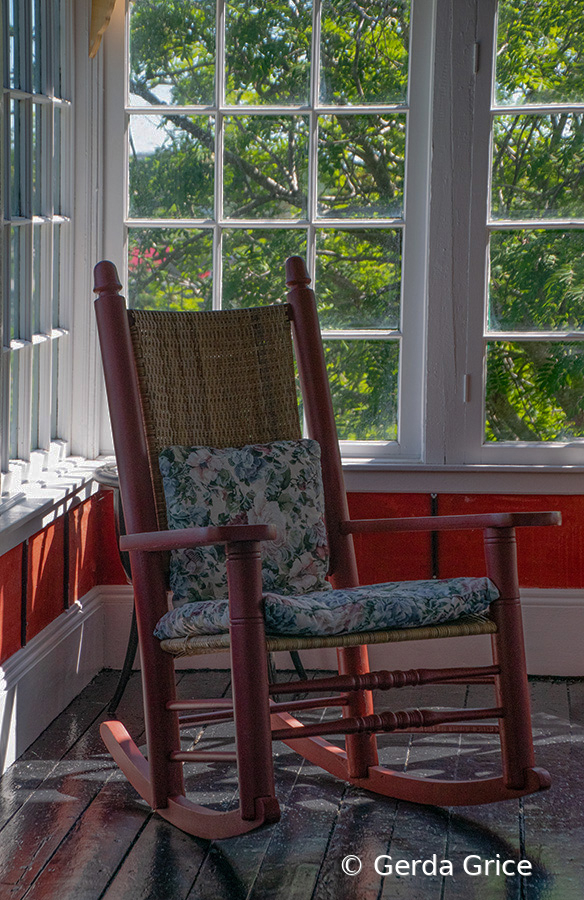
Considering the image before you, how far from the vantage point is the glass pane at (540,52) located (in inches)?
122

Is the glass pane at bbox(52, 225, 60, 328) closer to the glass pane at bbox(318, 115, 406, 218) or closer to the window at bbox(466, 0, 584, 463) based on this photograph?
the glass pane at bbox(318, 115, 406, 218)

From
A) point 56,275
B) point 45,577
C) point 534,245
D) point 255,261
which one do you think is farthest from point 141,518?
point 534,245

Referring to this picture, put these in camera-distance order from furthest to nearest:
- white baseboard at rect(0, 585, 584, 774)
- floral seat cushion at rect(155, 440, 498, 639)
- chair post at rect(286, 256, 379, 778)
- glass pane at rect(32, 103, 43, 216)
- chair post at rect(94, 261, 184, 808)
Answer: white baseboard at rect(0, 585, 584, 774) → glass pane at rect(32, 103, 43, 216) → chair post at rect(286, 256, 379, 778) → chair post at rect(94, 261, 184, 808) → floral seat cushion at rect(155, 440, 498, 639)

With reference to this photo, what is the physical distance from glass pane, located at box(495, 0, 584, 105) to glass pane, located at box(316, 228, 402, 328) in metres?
0.58

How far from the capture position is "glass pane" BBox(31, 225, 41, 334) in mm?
2990

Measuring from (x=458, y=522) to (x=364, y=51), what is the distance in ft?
5.61

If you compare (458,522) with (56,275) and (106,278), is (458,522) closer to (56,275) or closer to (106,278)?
(106,278)

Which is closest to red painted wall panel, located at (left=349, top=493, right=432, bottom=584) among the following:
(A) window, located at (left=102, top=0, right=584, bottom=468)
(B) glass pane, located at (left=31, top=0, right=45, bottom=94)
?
(A) window, located at (left=102, top=0, right=584, bottom=468)

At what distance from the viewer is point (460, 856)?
2.05 metres

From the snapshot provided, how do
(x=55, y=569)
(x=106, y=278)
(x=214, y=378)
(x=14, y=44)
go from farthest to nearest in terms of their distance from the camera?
(x=55, y=569) → (x=14, y=44) → (x=214, y=378) → (x=106, y=278)

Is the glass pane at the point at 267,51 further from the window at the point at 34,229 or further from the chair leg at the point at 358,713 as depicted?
the chair leg at the point at 358,713

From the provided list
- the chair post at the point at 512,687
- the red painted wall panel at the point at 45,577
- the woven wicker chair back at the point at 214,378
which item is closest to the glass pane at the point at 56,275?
the red painted wall panel at the point at 45,577

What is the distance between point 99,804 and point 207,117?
6.87 ft

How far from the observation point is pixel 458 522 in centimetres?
222
